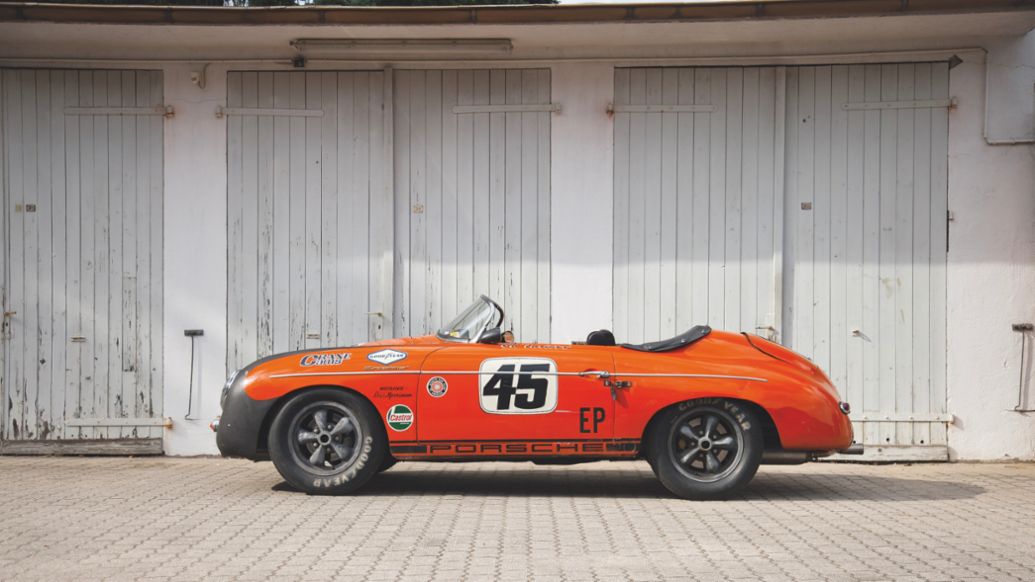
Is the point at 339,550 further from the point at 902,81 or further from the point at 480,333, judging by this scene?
the point at 902,81

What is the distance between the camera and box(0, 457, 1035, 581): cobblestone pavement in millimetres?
5535

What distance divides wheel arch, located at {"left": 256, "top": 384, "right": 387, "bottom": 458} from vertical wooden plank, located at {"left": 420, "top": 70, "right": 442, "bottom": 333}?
313 centimetres

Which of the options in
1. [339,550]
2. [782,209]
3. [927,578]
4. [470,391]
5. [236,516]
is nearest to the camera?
[927,578]

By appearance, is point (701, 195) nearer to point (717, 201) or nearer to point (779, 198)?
point (717, 201)

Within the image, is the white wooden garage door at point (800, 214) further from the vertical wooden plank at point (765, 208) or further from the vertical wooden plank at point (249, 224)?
the vertical wooden plank at point (249, 224)

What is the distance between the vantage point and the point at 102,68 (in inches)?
440

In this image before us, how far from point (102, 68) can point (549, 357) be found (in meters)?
5.79

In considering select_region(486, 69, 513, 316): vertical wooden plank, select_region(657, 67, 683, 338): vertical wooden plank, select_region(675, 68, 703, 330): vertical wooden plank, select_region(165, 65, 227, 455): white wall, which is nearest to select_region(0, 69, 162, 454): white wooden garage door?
select_region(165, 65, 227, 455): white wall

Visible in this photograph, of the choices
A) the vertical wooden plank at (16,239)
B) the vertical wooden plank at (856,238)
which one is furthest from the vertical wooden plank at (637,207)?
the vertical wooden plank at (16,239)

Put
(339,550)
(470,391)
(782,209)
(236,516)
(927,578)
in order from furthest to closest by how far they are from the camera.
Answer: (782,209), (470,391), (236,516), (339,550), (927,578)

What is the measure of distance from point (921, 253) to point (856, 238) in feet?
1.98

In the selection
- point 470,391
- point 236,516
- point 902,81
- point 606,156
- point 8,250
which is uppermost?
point 902,81

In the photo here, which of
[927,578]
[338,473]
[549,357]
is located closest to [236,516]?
[338,473]

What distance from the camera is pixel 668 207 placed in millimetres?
11031
